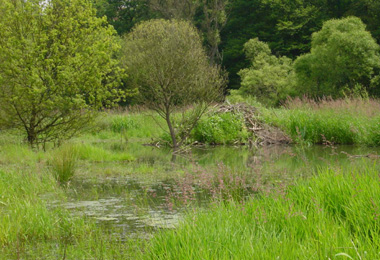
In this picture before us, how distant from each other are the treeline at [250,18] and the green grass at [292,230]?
3455 cm

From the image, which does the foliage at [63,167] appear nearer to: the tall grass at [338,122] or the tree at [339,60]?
the tall grass at [338,122]

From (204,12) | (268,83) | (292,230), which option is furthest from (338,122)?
(204,12)

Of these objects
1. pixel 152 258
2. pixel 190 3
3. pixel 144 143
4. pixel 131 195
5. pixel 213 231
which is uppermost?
pixel 190 3

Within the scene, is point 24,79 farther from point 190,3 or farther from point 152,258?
point 190,3

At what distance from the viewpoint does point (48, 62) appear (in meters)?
11.8

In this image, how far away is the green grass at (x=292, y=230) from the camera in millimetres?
3107

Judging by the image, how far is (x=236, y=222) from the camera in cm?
407

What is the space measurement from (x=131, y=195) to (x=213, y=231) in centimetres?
386

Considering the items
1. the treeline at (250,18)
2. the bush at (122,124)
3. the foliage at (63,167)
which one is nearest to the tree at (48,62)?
the foliage at (63,167)

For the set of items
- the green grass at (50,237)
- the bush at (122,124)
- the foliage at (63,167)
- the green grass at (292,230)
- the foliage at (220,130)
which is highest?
the green grass at (292,230)

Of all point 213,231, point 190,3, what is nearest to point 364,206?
point 213,231

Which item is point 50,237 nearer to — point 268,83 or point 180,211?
point 180,211

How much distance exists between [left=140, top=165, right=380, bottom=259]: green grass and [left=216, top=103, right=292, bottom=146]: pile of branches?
13570 millimetres

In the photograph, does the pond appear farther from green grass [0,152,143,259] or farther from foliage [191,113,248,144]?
foliage [191,113,248,144]
